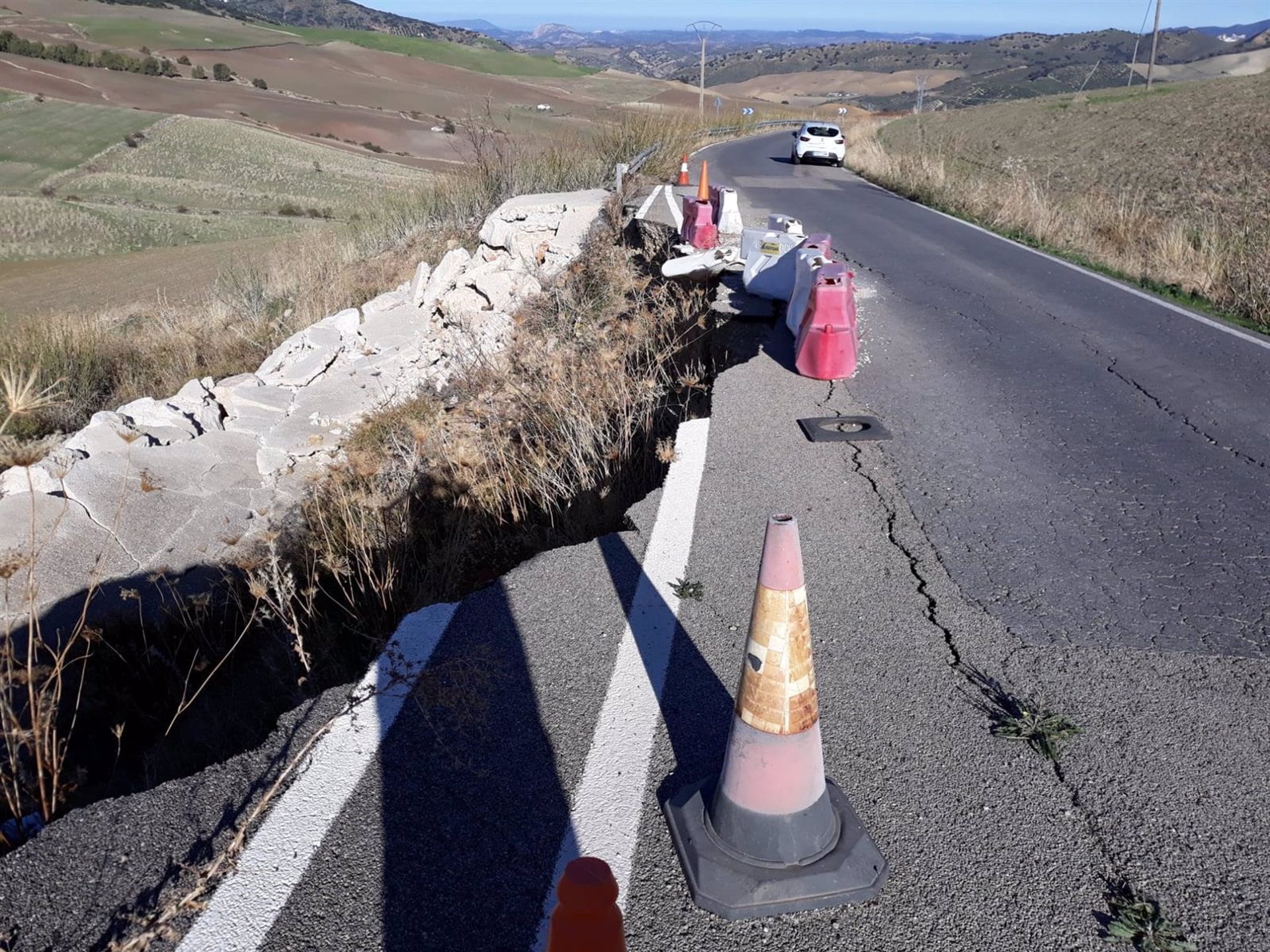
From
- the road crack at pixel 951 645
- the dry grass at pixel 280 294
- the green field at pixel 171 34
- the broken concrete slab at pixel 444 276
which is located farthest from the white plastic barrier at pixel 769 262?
the green field at pixel 171 34

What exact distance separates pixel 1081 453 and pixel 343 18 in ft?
679

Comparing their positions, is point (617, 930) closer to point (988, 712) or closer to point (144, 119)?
point (988, 712)

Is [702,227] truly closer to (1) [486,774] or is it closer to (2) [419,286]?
(2) [419,286]

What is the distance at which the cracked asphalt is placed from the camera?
245 centimetres

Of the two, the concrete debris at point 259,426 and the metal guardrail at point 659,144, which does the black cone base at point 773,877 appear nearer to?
the concrete debris at point 259,426

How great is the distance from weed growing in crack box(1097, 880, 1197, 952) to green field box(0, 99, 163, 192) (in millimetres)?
48956

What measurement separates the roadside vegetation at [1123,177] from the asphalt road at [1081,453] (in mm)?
1373

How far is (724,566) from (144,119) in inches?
2475

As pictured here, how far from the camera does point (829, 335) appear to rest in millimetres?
6848

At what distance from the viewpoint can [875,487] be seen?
17.0ft

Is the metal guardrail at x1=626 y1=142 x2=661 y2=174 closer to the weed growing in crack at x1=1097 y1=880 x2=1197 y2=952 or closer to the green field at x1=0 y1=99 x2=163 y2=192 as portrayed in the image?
the weed growing in crack at x1=1097 y1=880 x2=1197 y2=952

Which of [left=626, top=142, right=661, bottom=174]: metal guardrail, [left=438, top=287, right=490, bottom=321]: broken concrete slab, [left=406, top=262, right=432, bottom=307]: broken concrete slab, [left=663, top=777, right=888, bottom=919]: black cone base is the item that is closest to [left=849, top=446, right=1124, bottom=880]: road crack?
[left=663, top=777, right=888, bottom=919]: black cone base

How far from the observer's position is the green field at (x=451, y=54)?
110 m

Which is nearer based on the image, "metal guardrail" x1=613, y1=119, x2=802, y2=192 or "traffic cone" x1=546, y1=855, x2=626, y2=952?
"traffic cone" x1=546, y1=855, x2=626, y2=952
